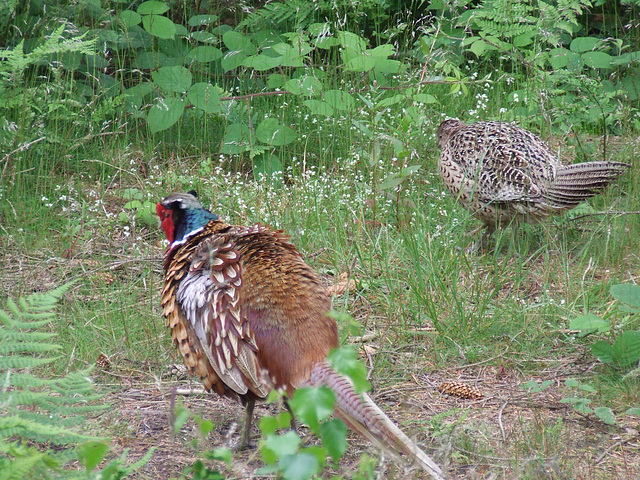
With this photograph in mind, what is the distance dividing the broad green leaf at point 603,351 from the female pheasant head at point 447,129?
243 centimetres

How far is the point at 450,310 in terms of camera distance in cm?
452

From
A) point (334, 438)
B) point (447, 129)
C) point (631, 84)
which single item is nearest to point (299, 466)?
point (334, 438)

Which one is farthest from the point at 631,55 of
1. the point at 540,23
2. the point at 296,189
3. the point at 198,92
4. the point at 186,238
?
the point at 186,238

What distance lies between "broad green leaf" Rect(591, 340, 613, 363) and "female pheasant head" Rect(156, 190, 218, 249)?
2011 mm

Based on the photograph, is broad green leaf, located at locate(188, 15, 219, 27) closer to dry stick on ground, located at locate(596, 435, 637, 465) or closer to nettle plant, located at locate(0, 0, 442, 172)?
nettle plant, located at locate(0, 0, 442, 172)

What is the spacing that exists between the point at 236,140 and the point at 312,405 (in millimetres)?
4807

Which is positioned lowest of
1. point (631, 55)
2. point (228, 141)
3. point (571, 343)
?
point (571, 343)

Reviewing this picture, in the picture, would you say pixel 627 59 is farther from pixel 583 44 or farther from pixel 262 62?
pixel 262 62

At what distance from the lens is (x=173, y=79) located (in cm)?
657

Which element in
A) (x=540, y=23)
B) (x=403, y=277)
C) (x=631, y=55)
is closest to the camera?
(x=403, y=277)

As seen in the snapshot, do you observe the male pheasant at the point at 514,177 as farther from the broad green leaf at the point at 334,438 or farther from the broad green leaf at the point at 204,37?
the broad green leaf at the point at 334,438

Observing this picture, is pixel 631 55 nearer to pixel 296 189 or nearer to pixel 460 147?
pixel 460 147

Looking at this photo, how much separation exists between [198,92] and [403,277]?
2.61 m

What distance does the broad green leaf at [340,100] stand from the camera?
6.43 metres
